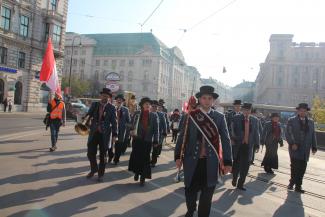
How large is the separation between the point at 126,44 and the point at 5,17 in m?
60.2

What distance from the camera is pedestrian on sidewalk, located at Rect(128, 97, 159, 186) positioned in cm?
848

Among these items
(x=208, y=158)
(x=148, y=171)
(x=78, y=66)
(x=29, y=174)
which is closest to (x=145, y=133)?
(x=148, y=171)

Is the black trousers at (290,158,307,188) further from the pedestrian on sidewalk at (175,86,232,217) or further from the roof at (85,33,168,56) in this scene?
the roof at (85,33,168,56)

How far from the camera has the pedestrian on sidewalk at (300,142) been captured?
361 inches

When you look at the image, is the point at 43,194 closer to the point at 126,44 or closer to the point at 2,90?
the point at 2,90

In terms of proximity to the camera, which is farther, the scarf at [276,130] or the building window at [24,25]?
the building window at [24,25]

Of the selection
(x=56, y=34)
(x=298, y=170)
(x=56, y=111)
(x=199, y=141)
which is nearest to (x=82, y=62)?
(x=56, y=34)

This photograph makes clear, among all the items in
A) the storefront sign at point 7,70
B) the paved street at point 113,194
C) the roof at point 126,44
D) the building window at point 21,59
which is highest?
the roof at point 126,44

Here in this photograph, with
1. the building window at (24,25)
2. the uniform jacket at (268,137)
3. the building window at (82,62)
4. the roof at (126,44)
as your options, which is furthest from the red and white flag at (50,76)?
the building window at (82,62)

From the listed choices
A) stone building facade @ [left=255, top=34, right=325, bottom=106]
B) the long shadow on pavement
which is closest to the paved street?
the long shadow on pavement

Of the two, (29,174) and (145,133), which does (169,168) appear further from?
(29,174)

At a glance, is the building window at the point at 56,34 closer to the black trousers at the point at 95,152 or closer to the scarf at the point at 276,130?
the scarf at the point at 276,130

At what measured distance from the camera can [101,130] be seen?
27.4ft

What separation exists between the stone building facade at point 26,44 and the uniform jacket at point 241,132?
1392 inches
